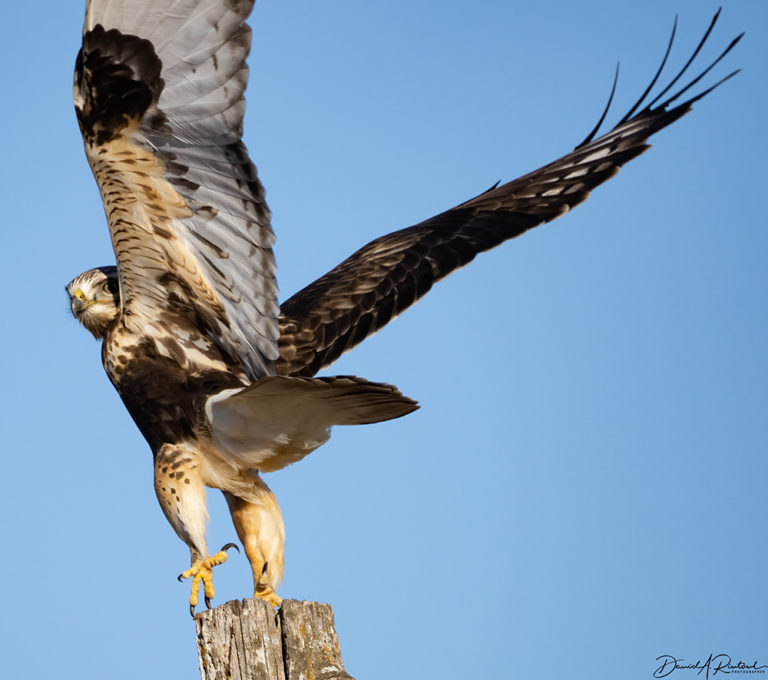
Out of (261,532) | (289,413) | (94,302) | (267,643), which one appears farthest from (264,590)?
(94,302)

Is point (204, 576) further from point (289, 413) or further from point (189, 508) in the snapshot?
point (289, 413)

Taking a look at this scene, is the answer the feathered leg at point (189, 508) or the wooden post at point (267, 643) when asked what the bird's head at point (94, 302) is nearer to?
the feathered leg at point (189, 508)

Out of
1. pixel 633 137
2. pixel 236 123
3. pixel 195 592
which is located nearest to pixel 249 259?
pixel 236 123

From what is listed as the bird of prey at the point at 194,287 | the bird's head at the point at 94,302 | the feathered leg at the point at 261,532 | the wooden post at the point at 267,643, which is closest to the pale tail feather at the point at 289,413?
the bird of prey at the point at 194,287

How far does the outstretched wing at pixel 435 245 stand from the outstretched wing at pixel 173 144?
91 centimetres

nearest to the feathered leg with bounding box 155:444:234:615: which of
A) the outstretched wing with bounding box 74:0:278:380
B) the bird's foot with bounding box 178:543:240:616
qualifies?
the bird's foot with bounding box 178:543:240:616

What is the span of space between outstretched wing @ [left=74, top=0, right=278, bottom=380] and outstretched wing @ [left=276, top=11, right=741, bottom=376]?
91cm

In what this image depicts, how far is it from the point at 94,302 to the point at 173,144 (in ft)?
3.28

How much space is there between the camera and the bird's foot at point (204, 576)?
13.1 ft

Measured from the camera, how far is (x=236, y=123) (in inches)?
160

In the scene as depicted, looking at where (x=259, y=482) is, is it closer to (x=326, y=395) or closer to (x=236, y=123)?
(x=326, y=395)

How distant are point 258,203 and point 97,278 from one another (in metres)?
0.97

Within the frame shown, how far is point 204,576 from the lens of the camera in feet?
13.3

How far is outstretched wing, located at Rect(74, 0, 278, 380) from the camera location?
3984 mm
